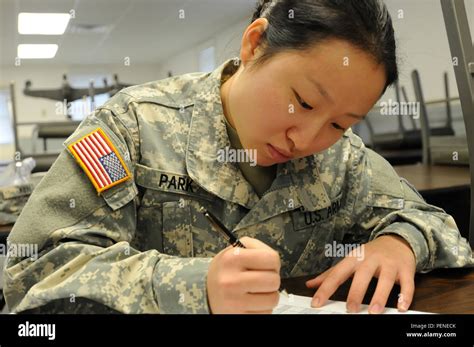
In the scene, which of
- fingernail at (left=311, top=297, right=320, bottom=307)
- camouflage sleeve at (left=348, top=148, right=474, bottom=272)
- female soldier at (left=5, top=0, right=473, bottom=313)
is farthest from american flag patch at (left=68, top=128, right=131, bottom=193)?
camouflage sleeve at (left=348, top=148, right=474, bottom=272)

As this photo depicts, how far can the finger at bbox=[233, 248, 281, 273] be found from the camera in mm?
463

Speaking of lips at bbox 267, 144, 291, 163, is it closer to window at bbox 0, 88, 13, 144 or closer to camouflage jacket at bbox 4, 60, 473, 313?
camouflage jacket at bbox 4, 60, 473, 313

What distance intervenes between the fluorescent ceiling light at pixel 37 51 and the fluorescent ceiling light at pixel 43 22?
24mm

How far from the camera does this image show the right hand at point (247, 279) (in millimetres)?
463

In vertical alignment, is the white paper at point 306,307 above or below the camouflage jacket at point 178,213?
below

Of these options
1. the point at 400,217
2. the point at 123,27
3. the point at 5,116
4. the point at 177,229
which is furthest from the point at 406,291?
the point at 5,116

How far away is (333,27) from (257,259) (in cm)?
28

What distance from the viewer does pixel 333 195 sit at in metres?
0.79

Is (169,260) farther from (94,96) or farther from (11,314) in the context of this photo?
(94,96)

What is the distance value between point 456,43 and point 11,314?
700 millimetres

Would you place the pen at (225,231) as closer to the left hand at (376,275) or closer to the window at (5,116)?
the left hand at (376,275)

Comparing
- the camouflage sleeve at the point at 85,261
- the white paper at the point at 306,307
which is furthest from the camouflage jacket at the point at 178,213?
the white paper at the point at 306,307

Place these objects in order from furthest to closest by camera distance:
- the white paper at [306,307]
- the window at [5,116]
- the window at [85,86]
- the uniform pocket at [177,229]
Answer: the window at [5,116]
the window at [85,86]
the uniform pocket at [177,229]
the white paper at [306,307]

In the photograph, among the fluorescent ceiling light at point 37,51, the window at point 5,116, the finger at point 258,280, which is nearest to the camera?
the finger at point 258,280
